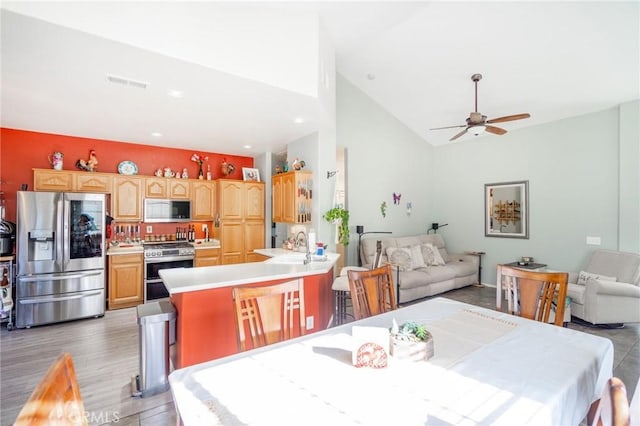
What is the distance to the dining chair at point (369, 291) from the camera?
2.01 meters

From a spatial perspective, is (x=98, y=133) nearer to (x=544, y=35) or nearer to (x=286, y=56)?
(x=286, y=56)

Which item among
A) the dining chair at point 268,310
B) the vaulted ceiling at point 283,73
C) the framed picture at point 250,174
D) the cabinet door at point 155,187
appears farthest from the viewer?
the framed picture at point 250,174

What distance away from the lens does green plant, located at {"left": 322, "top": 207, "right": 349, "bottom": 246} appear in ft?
13.8

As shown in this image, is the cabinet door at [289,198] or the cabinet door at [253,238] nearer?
the cabinet door at [289,198]

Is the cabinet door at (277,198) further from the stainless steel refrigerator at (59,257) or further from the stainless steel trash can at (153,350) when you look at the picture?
the stainless steel trash can at (153,350)

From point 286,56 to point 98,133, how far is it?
3377 millimetres

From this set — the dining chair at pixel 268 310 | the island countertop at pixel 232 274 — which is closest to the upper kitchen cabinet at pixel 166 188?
the island countertop at pixel 232 274

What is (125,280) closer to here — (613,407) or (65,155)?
(65,155)

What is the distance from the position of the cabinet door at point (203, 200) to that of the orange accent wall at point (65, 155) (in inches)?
13.9

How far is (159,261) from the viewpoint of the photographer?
15.1 feet

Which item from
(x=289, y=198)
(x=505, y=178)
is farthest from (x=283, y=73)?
(x=505, y=178)

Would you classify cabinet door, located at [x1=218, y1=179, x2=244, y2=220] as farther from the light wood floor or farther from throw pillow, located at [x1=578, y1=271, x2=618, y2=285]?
throw pillow, located at [x1=578, y1=271, x2=618, y2=285]

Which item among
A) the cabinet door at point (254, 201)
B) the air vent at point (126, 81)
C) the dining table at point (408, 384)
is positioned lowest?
the dining table at point (408, 384)

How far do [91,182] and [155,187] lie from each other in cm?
84
